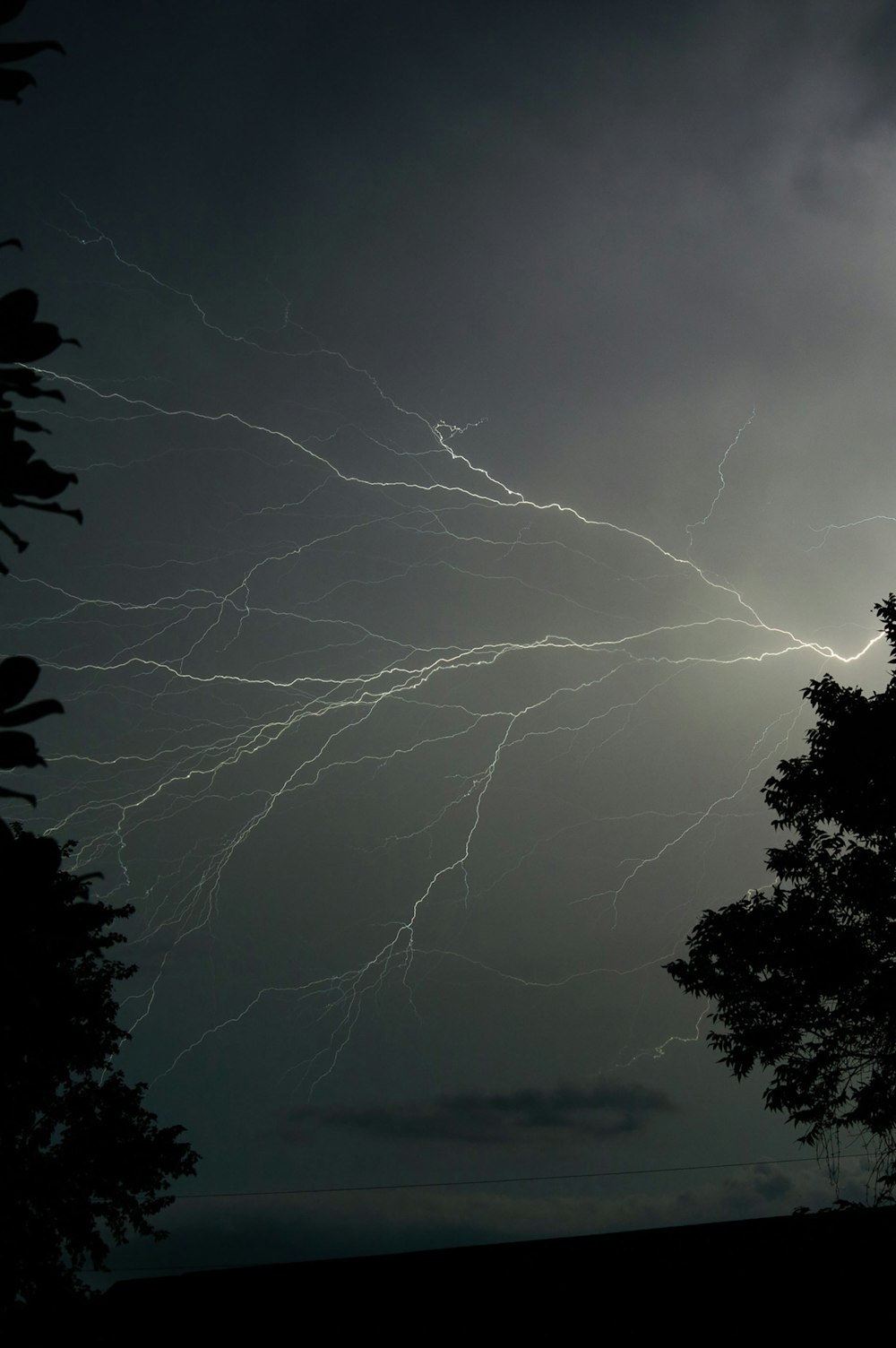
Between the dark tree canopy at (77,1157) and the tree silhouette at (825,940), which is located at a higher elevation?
the tree silhouette at (825,940)

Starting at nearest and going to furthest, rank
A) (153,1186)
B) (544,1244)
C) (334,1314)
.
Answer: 1. (334,1314)
2. (544,1244)
3. (153,1186)

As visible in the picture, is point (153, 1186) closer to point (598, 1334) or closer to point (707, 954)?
point (707, 954)

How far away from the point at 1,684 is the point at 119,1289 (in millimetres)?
5650

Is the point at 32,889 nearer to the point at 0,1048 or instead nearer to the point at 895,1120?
the point at 0,1048

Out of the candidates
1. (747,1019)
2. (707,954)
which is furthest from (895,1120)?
(707,954)

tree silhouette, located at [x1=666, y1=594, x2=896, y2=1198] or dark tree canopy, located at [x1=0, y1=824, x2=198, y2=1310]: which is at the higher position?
tree silhouette, located at [x1=666, y1=594, x2=896, y2=1198]

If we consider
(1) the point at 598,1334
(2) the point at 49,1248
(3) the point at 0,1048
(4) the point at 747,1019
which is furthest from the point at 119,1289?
(2) the point at 49,1248

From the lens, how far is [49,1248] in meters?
11.9

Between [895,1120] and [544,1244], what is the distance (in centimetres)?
574

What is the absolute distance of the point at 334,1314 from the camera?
4.96m

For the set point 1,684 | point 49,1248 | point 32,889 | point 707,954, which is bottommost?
point 49,1248

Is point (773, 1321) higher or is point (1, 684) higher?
point (1, 684)

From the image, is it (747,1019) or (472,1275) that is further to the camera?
(747,1019)

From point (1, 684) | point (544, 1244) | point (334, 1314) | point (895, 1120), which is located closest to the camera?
point (1, 684)
